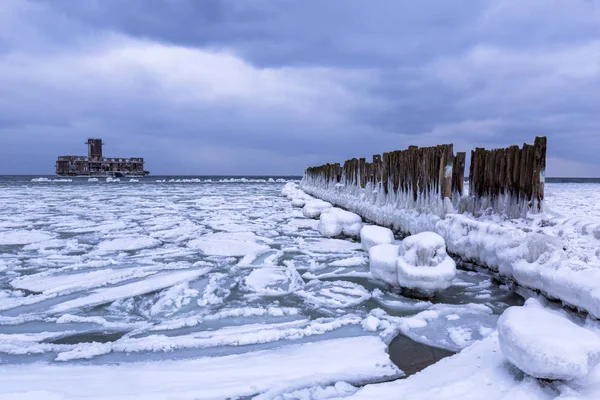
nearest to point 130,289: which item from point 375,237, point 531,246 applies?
point 375,237

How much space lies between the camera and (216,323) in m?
3.23

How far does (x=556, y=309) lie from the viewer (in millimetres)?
2969

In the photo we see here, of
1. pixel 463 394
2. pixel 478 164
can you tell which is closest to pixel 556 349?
pixel 463 394

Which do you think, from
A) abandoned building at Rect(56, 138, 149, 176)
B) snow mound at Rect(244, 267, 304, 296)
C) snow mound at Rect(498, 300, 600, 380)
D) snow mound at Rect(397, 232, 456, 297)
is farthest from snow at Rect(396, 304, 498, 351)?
abandoned building at Rect(56, 138, 149, 176)

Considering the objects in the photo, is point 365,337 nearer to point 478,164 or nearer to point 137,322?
point 137,322

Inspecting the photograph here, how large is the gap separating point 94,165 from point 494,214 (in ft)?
232

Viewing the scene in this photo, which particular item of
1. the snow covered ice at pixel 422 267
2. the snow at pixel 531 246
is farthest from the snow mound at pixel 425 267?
the snow at pixel 531 246

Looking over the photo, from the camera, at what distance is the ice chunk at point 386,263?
3.81 meters

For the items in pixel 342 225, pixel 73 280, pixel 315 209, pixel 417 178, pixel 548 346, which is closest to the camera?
pixel 548 346

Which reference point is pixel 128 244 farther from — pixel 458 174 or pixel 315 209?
pixel 458 174

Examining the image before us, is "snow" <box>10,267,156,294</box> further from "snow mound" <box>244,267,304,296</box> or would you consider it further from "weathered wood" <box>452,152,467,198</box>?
"weathered wood" <box>452,152,467,198</box>

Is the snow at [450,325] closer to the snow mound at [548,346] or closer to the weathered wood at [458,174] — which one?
the snow mound at [548,346]

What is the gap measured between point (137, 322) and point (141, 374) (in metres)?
0.93

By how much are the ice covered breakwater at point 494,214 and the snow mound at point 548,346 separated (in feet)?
2.37
